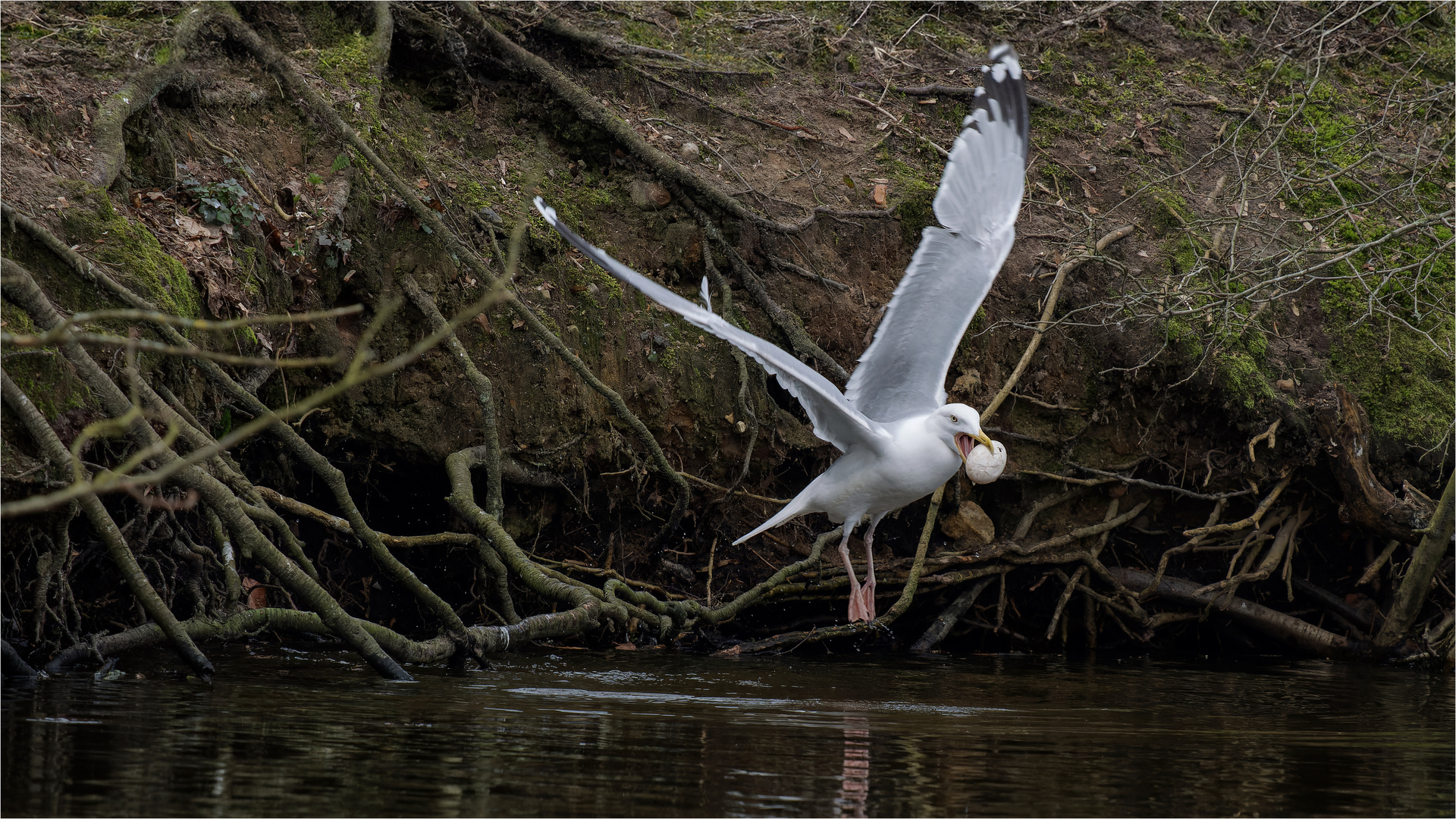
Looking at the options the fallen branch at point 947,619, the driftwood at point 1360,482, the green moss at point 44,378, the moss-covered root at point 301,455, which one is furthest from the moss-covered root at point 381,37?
the driftwood at point 1360,482

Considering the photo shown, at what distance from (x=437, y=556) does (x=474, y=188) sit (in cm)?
201

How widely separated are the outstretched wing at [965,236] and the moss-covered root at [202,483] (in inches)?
103

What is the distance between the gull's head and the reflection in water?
4.97 ft

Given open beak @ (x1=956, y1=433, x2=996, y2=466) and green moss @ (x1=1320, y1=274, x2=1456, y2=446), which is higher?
green moss @ (x1=1320, y1=274, x2=1456, y2=446)

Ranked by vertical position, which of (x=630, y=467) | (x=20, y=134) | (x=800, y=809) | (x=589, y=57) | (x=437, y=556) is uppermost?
(x=589, y=57)

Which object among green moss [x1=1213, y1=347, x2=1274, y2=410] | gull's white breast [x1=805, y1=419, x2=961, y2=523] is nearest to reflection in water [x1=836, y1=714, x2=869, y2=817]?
gull's white breast [x1=805, y1=419, x2=961, y2=523]

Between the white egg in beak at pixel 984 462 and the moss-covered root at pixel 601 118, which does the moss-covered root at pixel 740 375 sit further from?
the white egg in beak at pixel 984 462

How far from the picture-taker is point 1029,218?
8086mm

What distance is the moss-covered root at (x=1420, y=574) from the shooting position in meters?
6.75

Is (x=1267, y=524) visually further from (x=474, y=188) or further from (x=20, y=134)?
(x=20, y=134)

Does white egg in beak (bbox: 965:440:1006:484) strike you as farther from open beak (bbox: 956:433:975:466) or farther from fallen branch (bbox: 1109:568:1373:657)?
fallen branch (bbox: 1109:568:1373:657)

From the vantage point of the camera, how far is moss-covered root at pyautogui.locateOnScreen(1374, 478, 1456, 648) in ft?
22.1

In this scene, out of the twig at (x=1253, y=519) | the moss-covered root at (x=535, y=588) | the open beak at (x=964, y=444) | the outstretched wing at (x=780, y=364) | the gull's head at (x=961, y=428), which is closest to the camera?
the outstretched wing at (x=780, y=364)

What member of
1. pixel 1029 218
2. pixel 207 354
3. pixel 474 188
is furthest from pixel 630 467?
pixel 207 354
